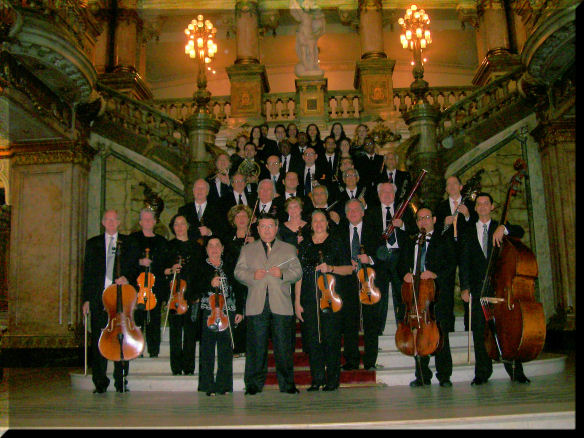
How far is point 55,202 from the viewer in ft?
Answer: 30.5

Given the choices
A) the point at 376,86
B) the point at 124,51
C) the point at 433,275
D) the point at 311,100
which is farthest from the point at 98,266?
the point at 124,51

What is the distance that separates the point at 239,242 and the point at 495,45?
43.4 ft

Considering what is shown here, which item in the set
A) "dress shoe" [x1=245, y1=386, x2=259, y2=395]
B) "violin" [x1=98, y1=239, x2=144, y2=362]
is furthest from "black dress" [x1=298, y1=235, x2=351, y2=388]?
"violin" [x1=98, y1=239, x2=144, y2=362]

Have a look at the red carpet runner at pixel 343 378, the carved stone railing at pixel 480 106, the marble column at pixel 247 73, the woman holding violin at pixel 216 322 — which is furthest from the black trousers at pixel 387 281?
the marble column at pixel 247 73

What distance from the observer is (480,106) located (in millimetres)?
10820

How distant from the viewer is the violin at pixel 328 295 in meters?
4.86

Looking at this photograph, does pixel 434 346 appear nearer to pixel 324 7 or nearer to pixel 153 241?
pixel 153 241

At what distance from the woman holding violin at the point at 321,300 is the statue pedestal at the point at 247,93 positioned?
9326 millimetres

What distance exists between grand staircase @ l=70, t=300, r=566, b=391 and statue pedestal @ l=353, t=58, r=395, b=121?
29.4ft

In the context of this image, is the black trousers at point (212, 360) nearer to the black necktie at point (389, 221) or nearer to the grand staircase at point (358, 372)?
the grand staircase at point (358, 372)

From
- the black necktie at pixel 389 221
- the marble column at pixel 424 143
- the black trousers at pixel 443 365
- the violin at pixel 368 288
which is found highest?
the marble column at pixel 424 143

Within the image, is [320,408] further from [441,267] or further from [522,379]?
[522,379]

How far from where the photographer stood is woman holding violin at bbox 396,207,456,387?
195 inches
